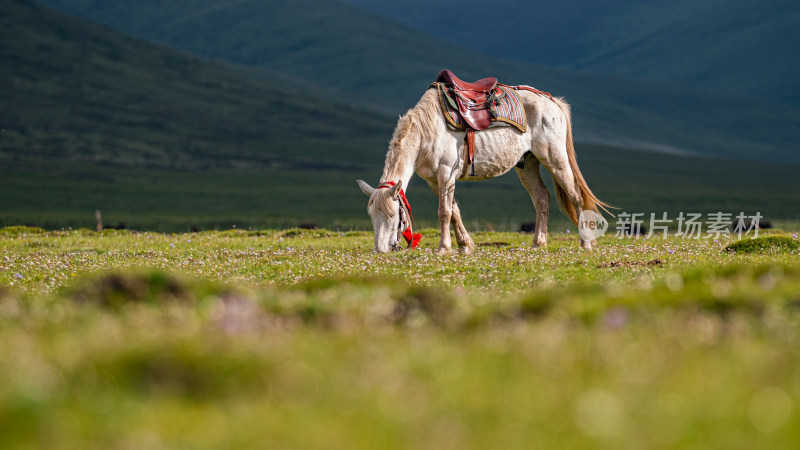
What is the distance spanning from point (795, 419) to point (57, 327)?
5.75 metres

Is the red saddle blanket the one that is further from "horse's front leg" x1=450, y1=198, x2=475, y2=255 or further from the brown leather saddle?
"horse's front leg" x1=450, y1=198, x2=475, y2=255

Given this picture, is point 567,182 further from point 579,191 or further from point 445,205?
point 445,205

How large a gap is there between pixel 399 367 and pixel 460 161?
14438 millimetres

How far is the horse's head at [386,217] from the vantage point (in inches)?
712

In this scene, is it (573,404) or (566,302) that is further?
(566,302)

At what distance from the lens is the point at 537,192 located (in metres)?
21.8

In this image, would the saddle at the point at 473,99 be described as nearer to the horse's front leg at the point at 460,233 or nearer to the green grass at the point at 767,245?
the horse's front leg at the point at 460,233

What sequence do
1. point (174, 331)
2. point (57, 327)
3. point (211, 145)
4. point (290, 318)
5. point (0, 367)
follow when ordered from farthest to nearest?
point (211, 145), point (290, 318), point (57, 327), point (174, 331), point (0, 367)

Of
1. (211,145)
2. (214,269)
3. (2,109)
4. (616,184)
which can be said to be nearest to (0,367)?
(214,269)

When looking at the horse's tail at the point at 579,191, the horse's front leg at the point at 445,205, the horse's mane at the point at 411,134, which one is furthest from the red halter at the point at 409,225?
the horse's tail at the point at 579,191

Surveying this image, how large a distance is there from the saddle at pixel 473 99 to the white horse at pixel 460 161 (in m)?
0.36

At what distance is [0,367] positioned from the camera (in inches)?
215

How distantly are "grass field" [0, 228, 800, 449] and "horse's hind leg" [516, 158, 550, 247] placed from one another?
10571 mm

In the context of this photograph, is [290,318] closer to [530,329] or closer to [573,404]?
[530,329]
